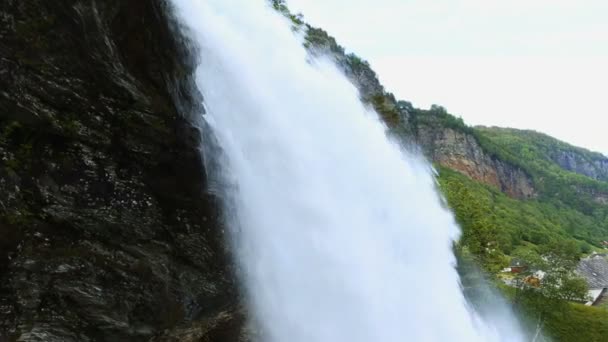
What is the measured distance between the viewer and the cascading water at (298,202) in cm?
1262

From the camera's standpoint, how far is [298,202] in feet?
44.7

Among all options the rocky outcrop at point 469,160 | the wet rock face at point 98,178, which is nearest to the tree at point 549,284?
the wet rock face at point 98,178

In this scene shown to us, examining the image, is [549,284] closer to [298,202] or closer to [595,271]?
[298,202]

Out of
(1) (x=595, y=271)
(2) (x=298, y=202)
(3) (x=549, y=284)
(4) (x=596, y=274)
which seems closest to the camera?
(2) (x=298, y=202)

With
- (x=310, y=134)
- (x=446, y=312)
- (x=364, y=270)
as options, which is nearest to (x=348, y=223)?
(x=364, y=270)

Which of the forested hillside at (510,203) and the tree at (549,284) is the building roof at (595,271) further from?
the tree at (549,284)

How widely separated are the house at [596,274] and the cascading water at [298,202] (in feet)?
154

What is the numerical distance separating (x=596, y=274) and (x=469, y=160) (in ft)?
284

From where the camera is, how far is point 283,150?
13578mm

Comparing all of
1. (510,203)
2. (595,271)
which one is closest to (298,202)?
(595,271)

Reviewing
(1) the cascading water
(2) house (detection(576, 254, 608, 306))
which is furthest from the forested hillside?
(2) house (detection(576, 254, 608, 306))

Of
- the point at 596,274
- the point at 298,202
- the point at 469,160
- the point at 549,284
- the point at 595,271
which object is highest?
the point at 469,160

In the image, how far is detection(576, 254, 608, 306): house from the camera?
5475 cm

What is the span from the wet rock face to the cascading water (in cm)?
151
